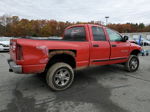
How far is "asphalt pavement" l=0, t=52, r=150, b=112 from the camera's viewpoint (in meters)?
2.74

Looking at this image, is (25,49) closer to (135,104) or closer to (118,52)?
(135,104)

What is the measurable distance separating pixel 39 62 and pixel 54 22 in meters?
64.0

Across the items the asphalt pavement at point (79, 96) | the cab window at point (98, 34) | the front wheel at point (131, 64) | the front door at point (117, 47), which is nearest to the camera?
the asphalt pavement at point (79, 96)

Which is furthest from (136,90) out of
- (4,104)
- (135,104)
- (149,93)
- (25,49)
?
(4,104)

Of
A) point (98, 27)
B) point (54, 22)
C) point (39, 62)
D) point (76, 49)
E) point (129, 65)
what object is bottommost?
point (129, 65)

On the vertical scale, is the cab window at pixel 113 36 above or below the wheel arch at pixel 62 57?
above

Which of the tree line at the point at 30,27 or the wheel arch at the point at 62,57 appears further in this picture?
the tree line at the point at 30,27

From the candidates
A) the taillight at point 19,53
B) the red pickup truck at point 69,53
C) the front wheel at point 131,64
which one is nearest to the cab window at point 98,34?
the red pickup truck at point 69,53

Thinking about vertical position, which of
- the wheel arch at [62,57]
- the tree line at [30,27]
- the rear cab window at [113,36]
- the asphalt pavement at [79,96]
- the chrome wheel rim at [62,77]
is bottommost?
the asphalt pavement at [79,96]

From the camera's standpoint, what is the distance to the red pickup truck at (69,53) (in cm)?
306

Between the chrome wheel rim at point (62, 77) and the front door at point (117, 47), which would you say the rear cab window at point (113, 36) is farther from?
the chrome wheel rim at point (62, 77)

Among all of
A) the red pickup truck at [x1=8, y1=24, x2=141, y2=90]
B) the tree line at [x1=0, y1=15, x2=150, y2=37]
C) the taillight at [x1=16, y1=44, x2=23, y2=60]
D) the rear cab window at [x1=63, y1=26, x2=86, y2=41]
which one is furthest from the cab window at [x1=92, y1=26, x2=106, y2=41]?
the tree line at [x1=0, y1=15, x2=150, y2=37]

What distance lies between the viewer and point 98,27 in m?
4.49

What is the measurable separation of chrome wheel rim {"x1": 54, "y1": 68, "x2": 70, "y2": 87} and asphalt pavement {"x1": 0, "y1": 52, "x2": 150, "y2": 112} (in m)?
0.25
